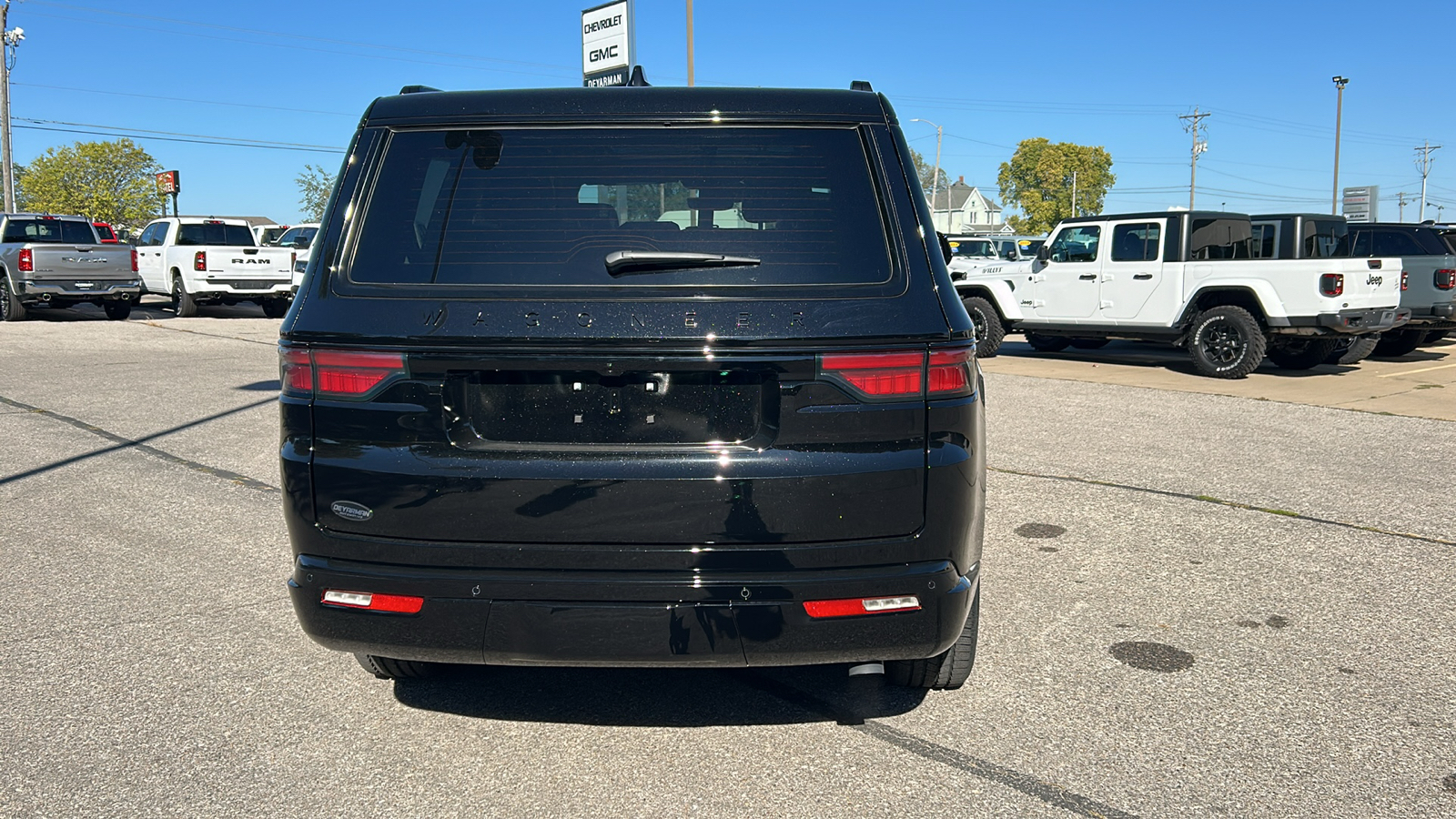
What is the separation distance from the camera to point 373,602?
281 cm

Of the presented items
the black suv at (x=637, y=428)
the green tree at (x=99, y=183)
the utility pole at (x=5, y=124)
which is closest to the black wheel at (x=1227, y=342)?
the black suv at (x=637, y=428)

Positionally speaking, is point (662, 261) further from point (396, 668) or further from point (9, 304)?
point (9, 304)

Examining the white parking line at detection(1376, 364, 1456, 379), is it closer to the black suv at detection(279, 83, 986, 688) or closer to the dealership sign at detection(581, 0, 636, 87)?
the dealership sign at detection(581, 0, 636, 87)

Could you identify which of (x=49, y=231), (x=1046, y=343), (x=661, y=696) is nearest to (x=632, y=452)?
(x=661, y=696)

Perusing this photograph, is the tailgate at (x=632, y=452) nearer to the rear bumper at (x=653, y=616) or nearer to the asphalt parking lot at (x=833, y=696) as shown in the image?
the rear bumper at (x=653, y=616)

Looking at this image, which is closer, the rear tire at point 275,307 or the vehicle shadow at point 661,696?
the vehicle shadow at point 661,696

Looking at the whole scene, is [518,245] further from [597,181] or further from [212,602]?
[212,602]

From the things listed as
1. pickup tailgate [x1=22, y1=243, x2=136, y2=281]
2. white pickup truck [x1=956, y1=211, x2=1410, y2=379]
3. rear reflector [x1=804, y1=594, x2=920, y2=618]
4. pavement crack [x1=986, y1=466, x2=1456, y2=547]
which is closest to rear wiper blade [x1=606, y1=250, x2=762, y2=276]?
rear reflector [x1=804, y1=594, x2=920, y2=618]

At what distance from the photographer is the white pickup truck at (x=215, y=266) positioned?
21.1 metres

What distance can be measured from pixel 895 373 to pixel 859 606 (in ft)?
1.85

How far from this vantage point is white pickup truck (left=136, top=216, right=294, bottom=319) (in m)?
21.1

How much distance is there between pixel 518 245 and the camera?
2.87 meters

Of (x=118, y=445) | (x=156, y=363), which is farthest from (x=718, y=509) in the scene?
(x=156, y=363)

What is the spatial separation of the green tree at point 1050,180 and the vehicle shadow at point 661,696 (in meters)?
117
